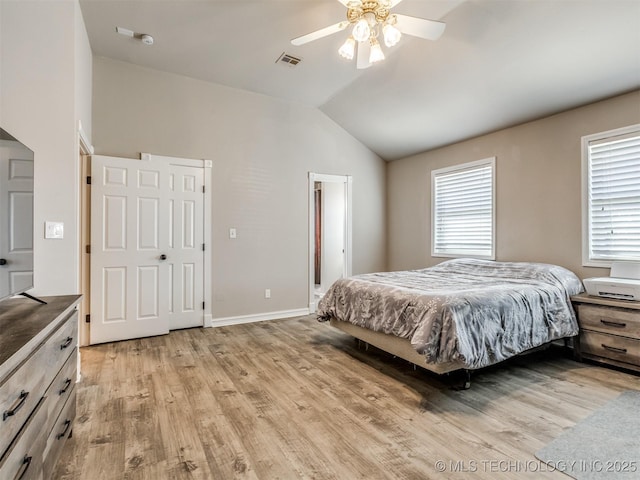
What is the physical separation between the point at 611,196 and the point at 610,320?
123 cm

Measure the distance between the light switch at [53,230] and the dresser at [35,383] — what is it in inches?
30.0

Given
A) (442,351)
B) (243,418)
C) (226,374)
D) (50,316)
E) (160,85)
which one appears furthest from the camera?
(160,85)

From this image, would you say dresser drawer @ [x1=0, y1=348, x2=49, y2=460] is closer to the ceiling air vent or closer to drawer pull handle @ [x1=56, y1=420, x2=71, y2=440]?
drawer pull handle @ [x1=56, y1=420, x2=71, y2=440]

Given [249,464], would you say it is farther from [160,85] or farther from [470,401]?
[160,85]

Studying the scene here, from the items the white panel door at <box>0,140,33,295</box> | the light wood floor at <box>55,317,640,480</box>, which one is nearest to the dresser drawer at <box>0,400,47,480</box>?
the light wood floor at <box>55,317,640,480</box>

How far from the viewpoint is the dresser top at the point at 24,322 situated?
1076 millimetres

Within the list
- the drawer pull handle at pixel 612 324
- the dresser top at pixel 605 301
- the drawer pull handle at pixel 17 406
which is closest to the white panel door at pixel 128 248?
the drawer pull handle at pixel 17 406

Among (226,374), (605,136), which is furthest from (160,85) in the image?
(605,136)

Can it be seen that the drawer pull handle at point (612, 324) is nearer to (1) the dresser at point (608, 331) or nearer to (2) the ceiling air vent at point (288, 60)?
(1) the dresser at point (608, 331)

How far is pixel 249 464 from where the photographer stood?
5.65 feet

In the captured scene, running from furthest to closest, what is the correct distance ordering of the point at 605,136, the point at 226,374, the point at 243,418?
the point at 605,136 < the point at 226,374 < the point at 243,418

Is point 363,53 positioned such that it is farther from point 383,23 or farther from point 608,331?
point 608,331

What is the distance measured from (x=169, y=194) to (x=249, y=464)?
10.7 ft

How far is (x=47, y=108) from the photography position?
2.49m
